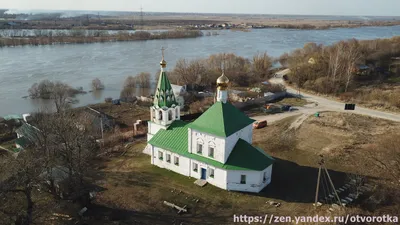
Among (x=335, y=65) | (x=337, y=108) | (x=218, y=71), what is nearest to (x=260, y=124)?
(x=337, y=108)

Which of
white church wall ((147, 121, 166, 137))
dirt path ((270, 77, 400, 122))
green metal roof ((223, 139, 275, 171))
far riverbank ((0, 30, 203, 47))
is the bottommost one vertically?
dirt path ((270, 77, 400, 122))

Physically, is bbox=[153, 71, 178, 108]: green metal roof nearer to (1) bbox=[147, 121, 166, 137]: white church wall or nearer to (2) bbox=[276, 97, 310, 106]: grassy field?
(1) bbox=[147, 121, 166, 137]: white church wall

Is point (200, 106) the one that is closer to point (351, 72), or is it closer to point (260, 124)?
point (260, 124)

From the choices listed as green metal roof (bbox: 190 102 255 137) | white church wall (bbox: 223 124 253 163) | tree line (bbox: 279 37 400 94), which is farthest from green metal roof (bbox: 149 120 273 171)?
tree line (bbox: 279 37 400 94)

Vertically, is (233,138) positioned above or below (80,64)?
below

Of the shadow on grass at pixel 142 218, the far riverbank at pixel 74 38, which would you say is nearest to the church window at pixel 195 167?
the shadow on grass at pixel 142 218

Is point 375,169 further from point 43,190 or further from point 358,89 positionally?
point 358,89

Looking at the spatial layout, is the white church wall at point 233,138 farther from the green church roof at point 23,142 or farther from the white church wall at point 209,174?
the green church roof at point 23,142
